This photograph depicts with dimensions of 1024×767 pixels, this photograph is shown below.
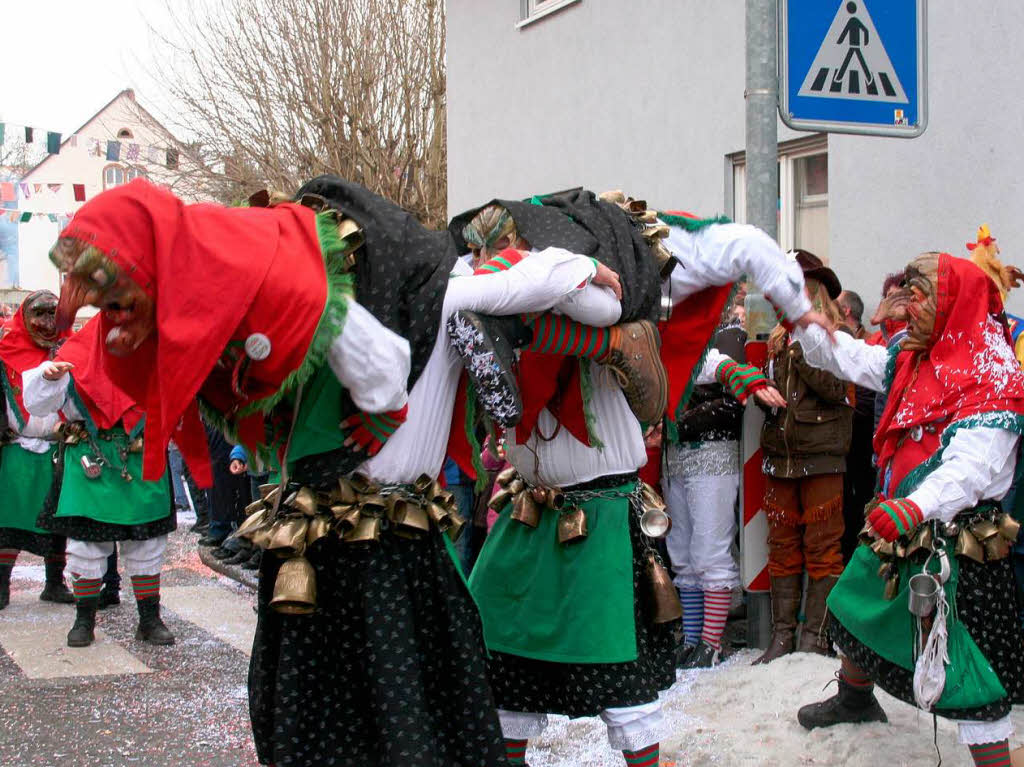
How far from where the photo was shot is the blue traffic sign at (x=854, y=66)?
4.27 m

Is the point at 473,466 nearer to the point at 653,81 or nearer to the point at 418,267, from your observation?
the point at 418,267

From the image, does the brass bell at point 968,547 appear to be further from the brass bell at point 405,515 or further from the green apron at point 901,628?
the brass bell at point 405,515

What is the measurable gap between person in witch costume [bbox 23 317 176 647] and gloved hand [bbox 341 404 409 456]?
3768mm

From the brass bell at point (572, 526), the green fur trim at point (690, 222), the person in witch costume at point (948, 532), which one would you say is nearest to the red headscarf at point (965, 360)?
the person in witch costume at point (948, 532)

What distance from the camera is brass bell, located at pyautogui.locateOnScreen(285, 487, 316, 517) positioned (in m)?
2.78

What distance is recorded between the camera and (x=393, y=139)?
54.7 ft

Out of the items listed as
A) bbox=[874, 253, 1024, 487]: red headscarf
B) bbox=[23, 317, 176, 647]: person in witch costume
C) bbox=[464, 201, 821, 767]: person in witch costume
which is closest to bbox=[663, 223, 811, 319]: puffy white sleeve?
bbox=[464, 201, 821, 767]: person in witch costume

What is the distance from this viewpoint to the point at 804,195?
791 cm

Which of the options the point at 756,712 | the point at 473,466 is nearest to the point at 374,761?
the point at 473,466

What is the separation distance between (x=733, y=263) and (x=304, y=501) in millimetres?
1474

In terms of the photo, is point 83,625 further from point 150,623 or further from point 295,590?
point 295,590

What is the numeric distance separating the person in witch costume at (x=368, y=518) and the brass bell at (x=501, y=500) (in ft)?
2.57

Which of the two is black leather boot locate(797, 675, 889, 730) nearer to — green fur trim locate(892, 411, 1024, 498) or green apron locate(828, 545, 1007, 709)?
green apron locate(828, 545, 1007, 709)

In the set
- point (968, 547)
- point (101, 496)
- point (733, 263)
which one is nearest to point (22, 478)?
point (101, 496)
